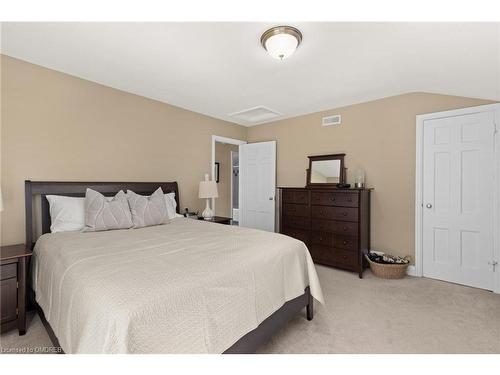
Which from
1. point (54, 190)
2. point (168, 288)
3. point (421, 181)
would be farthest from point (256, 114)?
point (168, 288)

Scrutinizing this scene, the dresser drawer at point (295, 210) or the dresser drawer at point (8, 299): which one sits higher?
the dresser drawer at point (295, 210)

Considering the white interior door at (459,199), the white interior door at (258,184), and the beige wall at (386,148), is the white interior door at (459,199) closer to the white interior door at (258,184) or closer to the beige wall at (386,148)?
the beige wall at (386,148)

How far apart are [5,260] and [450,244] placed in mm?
4416

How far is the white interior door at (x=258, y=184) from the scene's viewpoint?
15.3ft

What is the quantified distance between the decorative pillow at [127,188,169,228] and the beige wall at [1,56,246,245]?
668mm

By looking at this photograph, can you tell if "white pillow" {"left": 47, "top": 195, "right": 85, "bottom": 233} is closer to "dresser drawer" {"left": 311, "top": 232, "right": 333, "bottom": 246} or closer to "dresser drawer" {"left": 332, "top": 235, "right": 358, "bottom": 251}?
"dresser drawer" {"left": 311, "top": 232, "right": 333, "bottom": 246}

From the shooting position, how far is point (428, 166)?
10.1ft

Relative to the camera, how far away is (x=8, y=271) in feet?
6.15

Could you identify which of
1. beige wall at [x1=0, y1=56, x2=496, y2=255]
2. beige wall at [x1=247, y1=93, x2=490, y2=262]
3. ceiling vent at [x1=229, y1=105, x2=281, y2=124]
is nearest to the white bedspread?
beige wall at [x1=0, y1=56, x2=496, y2=255]

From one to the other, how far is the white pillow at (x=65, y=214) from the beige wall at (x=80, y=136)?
31 cm

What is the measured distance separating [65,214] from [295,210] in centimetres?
290

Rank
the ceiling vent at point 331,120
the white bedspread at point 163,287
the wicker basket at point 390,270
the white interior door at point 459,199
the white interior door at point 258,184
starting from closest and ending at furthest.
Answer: the white bedspread at point 163,287
the white interior door at point 459,199
the wicker basket at point 390,270
the ceiling vent at point 331,120
the white interior door at point 258,184

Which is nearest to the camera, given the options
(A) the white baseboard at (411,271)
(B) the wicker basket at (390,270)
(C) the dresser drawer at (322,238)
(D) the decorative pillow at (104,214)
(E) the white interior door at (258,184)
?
(D) the decorative pillow at (104,214)

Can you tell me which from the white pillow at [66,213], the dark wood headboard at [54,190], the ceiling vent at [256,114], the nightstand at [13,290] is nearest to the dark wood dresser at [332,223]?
the ceiling vent at [256,114]
